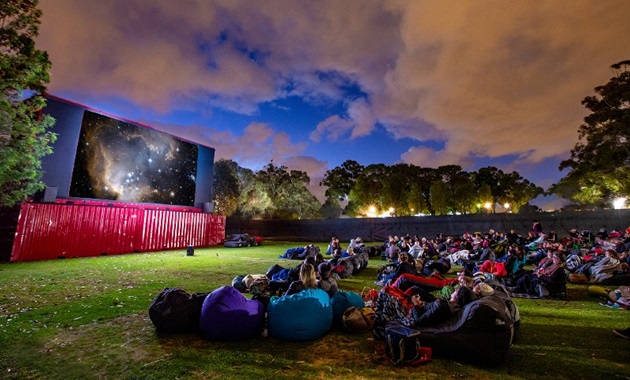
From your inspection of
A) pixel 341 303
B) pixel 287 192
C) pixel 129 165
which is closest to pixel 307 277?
pixel 341 303

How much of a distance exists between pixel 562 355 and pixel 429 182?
2127 inches

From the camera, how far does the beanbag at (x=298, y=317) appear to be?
4168 mm

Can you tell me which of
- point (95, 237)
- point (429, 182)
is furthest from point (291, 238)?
point (429, 182)

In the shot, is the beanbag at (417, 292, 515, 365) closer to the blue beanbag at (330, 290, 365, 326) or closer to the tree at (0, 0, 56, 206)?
the blue beanbag at (330, 290, 365, 326)

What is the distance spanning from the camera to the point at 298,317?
4.20m

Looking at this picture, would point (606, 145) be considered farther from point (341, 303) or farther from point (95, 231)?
point (95, 231)

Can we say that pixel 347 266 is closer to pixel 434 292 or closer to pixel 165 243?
pixel 434 292

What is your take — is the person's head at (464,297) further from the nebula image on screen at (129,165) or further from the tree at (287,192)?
the tree at (287,192)

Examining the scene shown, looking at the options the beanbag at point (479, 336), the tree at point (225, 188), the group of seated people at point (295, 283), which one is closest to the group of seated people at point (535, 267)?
the group of seated people at point (295, 283)

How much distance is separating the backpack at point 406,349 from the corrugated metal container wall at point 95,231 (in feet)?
53.7

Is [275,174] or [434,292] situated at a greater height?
[275,174]

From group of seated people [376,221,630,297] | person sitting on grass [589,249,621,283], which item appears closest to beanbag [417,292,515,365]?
group of seated people [376,221,630,297]

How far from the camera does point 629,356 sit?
12.0ft

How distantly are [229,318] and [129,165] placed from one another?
19.1m
